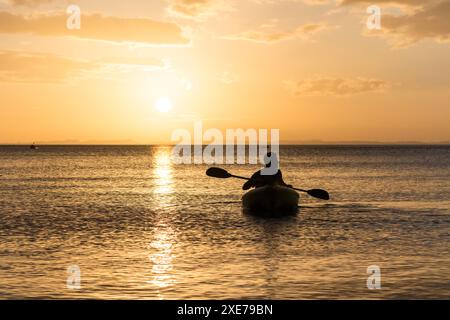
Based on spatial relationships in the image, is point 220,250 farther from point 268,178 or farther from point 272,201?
point 268,178

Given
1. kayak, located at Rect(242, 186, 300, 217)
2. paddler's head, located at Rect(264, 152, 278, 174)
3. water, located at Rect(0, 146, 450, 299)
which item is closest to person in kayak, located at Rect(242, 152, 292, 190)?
paddler's head, located at Rect(264, 152, 278, 174)

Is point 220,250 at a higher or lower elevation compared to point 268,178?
lower

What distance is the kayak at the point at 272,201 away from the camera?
98.8ft

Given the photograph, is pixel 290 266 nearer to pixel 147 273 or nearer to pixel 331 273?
pixel 331 273

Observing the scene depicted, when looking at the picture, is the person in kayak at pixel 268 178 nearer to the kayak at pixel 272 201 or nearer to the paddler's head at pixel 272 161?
the paddler's head at pixel 272 161

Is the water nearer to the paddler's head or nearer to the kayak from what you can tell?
the kayak

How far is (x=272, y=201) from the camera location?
98.9ft

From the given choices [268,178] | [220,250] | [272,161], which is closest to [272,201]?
[268,178]

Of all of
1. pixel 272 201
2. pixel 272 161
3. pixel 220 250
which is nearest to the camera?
pixel 220 250

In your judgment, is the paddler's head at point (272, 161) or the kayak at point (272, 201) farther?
the paddler's head at point (272, 161)

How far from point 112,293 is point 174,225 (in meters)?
14.4

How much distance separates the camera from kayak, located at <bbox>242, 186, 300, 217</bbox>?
98.8 feet

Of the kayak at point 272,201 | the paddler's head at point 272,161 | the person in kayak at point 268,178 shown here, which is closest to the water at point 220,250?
the kayak at point 272,201
